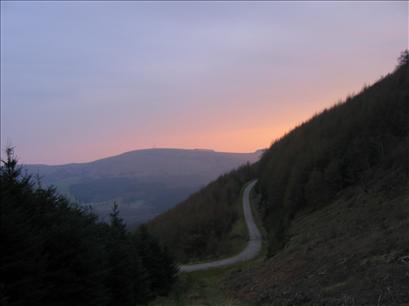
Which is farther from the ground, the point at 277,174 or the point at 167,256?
the point at 277,174

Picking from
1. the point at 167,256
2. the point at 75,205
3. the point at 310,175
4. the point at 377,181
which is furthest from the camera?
the point at 310,175

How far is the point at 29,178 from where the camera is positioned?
13984mm

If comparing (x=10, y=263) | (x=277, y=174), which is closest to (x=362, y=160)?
(x=277, y=174)

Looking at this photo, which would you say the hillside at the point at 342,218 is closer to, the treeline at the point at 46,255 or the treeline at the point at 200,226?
the treeline at the point at 200,226

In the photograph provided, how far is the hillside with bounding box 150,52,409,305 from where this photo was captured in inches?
614

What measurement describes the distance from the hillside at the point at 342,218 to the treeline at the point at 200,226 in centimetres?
42

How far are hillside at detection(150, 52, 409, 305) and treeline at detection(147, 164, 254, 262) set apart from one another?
421mm

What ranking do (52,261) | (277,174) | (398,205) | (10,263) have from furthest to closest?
(277,174)
(398,205)
(52,261)
(10,263)

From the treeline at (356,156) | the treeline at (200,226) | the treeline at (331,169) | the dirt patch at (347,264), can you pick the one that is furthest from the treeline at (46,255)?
the treeline at (200,226)

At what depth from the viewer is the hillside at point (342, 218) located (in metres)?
15.6

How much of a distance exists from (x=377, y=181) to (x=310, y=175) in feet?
49.0

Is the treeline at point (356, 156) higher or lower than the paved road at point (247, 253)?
higher

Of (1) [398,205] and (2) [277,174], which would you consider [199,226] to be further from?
(1) [398,205]

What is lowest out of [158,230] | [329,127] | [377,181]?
[158,230]
